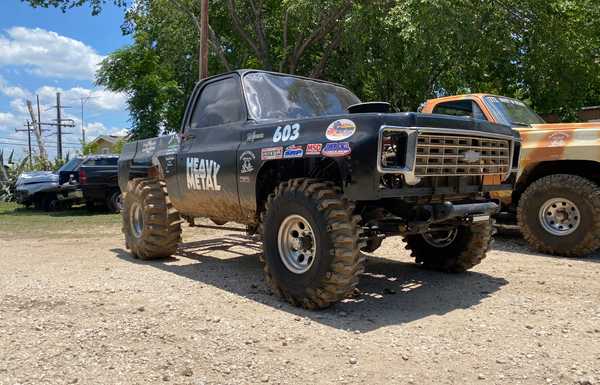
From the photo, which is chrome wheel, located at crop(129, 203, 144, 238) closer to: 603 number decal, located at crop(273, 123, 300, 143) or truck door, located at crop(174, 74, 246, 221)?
truck door, located at crop(174, 74, 246, 221)

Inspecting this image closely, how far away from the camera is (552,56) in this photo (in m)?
16.0

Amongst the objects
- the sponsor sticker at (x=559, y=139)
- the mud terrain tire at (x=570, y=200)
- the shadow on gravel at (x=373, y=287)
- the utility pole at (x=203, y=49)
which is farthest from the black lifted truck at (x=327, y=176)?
the utility pole at (x=203, y=49)

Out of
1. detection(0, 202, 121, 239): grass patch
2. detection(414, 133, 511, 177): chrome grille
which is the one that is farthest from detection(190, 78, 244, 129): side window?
detection(0, 202, 121, 239): grass patch

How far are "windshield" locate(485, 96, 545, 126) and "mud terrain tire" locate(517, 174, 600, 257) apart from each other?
1.15 m

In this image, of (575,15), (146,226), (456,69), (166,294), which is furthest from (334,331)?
(575,15)

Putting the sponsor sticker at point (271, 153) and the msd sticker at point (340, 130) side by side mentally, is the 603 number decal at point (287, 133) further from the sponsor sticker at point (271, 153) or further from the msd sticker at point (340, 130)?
the msd sticker at point (340, 130)

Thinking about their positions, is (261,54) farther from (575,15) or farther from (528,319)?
(528,319)

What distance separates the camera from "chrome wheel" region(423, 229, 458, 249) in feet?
20.0

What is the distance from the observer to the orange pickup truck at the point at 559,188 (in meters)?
7.18

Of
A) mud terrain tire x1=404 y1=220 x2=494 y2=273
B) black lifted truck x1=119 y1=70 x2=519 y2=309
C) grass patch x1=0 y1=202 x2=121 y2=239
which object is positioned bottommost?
grass patch x1=0 y1=202 x2=121 y2=239

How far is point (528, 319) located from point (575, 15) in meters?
15.1

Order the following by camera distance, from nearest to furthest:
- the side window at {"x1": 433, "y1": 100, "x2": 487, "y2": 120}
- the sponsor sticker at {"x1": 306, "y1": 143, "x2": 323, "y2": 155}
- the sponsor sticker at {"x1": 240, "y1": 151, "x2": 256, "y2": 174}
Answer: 1. the sponsor sticker at {"x1": 306, "y1": 143, "x2": 323, "y2": 155}
2. the sponsor sticker at {"x1": 240, "y1": 151, "x2": 256, "y2": 174}
3. the side window at {"x1": 433, "y1": 100, "x2": 487, "y2": 120}

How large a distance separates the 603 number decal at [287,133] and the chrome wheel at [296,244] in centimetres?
71

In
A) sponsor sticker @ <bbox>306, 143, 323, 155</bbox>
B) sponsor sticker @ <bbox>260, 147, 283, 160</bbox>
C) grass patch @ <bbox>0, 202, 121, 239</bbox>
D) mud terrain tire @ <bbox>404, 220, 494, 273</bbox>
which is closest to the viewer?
sponsor sticker @ <bbox>306, 143, 323, 155</bbox>
